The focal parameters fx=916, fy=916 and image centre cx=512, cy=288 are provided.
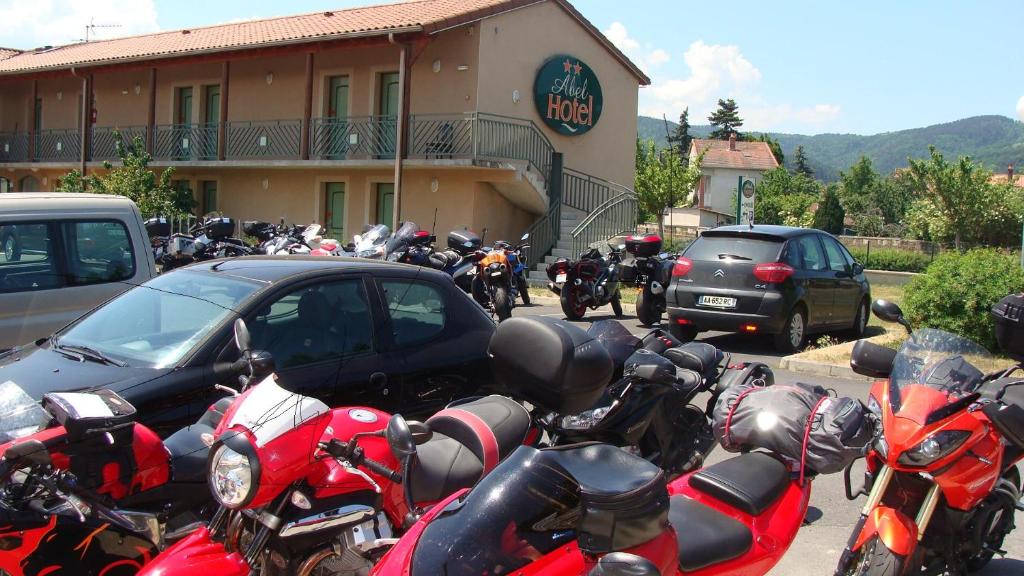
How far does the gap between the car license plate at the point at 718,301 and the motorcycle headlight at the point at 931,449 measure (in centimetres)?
708

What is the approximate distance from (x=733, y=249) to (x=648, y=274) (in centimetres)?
224

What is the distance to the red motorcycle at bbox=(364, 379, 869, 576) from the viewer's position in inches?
86.0

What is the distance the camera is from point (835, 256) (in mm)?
11992

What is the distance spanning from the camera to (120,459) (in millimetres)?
3422

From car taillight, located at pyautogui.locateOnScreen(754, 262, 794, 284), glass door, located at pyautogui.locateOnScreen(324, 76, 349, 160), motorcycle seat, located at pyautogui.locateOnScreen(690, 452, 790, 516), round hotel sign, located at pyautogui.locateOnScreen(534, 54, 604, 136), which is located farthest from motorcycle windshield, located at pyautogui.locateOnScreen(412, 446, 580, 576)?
glass door, located at pyautogui.locateOnScreen(324, 76, 349, 160)

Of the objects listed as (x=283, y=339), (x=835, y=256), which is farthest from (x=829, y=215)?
(x=283, y=339)

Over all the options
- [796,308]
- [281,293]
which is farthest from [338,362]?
[796,308]

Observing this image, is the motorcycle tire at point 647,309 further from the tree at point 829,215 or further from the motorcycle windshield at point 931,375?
the tree at point 829,215

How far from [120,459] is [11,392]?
2.40 ft

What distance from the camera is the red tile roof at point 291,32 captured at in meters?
21.0

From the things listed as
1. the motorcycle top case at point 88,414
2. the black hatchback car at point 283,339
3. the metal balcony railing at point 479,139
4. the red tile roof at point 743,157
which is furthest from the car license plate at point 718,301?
the red tile roof at point 743,157

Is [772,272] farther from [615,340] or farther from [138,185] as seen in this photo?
[138,185]

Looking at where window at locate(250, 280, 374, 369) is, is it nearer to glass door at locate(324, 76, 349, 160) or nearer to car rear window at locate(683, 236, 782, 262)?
car rear window at locate(683, 236, 782, 262)

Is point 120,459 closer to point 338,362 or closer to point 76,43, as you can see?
point 338,362
